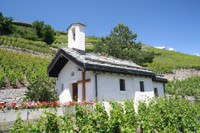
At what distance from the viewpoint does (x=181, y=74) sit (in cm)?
4478

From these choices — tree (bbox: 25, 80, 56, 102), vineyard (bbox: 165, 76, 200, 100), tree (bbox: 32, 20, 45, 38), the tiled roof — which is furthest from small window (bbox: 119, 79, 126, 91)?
tree (bbox: 32, 20, 45, 38)

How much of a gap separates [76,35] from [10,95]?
867cm

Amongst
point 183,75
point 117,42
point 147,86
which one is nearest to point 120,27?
point 117,42

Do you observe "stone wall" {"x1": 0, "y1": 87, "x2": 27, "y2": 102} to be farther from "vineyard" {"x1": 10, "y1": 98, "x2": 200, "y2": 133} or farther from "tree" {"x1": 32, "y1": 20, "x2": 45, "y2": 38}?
"tree" {"x1": 32, "y1": 20, "x2": 45, "y2": 38}

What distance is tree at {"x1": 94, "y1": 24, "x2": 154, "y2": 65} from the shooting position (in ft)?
119

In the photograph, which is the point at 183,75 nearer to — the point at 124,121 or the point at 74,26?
the point at 74,26

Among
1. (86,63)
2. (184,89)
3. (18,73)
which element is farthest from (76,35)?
(184,89)

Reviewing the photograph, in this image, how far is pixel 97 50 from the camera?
37.9 meters

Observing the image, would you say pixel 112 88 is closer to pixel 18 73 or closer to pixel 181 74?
pixel 18 73

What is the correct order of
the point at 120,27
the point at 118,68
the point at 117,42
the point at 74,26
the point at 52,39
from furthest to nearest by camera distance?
the point at 52,39, the point at 120,27, the point at 117,42, the point at 74,26, the point at 118,68

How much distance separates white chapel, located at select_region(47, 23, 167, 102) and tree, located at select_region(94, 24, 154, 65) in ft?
57.2

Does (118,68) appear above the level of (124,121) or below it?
above

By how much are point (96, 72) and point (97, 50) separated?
23968 mm

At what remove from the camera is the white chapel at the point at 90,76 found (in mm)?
14086
